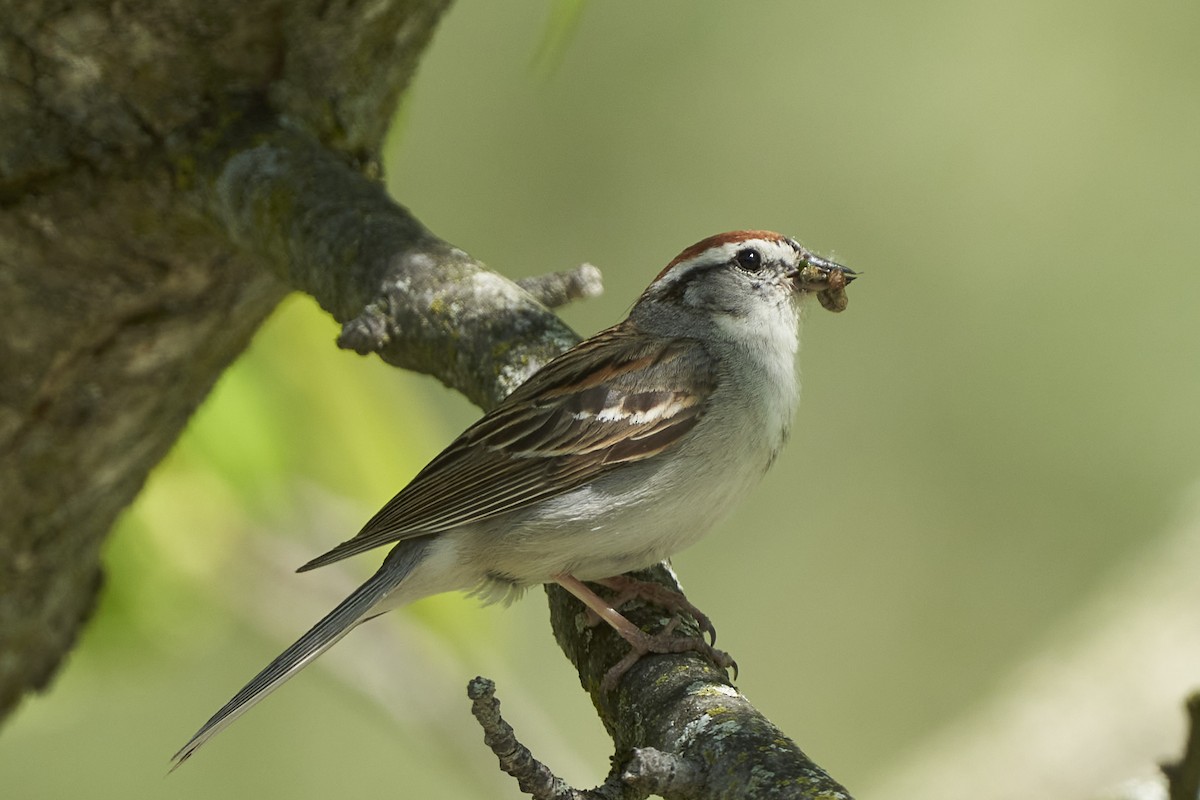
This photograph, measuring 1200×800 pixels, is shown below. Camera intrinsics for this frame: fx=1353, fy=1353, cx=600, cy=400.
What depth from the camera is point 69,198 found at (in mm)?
2717

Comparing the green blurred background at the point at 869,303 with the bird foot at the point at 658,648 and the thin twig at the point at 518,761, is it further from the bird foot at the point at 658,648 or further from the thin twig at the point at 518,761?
the thin twig at the point at 518,761

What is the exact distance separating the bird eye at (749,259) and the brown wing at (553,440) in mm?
414

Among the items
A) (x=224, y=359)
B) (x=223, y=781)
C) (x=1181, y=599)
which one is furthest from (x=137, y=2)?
(x=223, y=781)

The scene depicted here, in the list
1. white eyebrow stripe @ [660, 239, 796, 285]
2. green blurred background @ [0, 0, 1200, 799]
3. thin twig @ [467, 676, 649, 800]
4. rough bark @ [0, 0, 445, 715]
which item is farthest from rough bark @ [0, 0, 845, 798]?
green blurred background @ [0, 0, 1200, 799]

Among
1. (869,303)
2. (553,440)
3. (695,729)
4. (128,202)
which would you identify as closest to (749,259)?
(553,440)

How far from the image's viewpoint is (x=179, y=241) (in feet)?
9.32

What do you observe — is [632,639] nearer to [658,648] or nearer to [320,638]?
[658,648]

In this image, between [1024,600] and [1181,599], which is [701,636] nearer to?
[1181,599]

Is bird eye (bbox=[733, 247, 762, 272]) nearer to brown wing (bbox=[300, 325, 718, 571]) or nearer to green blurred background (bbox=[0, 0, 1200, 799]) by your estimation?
brown wing (bbox=[300, 325, 718, 571])

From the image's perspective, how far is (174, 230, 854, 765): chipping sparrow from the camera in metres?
2.51

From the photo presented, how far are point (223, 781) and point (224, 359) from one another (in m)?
3.40

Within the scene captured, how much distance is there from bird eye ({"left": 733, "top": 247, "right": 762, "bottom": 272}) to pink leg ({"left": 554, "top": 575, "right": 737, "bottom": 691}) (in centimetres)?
89

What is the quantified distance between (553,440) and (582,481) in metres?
0.10

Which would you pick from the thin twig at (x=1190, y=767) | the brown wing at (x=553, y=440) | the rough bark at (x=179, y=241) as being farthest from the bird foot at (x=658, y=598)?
the thin twig at (x=1190, y=767)
